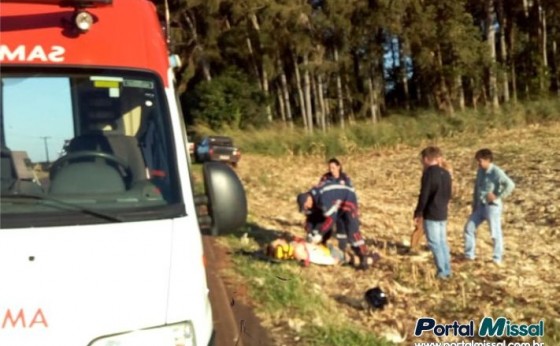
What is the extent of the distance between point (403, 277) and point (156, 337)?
6.13 m

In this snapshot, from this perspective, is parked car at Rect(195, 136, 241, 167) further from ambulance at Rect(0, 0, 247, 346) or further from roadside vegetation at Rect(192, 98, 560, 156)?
ambulance at Rect(0, 0, 247, 346)

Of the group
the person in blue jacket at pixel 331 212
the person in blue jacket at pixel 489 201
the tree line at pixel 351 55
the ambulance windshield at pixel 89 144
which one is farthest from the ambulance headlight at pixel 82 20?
the tree line at pixel 351 55

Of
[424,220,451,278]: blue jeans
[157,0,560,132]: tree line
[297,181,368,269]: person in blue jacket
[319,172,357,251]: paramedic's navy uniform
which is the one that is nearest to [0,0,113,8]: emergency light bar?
[424,220,451,278]: blue jeans

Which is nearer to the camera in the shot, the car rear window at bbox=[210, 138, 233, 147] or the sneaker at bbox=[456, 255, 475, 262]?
the sneaker at bbox=[456, 255, 475, 262]

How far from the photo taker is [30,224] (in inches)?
147

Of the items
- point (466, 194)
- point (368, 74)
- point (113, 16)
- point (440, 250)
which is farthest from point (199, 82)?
point (113, 16)

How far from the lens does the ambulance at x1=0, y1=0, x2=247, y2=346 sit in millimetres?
3521

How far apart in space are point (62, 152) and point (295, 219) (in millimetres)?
10638

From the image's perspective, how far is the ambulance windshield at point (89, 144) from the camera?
13.1 feet

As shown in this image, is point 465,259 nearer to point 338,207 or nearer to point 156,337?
point 338,207

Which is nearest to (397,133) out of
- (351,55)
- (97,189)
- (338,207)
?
(351,55)

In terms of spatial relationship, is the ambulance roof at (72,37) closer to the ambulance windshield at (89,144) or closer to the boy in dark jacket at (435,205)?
the ambulance windshield at (89,144)

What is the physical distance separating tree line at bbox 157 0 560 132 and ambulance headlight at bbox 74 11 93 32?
29342mm

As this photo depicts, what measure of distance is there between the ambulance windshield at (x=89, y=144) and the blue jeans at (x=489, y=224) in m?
6.56
